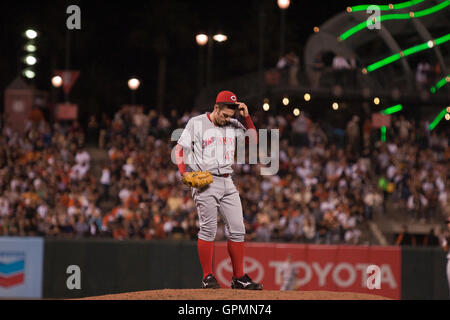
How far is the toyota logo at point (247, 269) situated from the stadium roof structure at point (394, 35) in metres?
12.4

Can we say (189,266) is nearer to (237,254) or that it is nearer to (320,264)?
(320,264)

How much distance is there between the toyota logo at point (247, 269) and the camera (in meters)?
16.8

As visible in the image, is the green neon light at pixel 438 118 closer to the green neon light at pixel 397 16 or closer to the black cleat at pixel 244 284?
the green neon light at pixel 397 16

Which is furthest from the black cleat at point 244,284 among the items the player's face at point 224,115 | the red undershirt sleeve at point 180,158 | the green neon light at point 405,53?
the green neon light at point 405,53

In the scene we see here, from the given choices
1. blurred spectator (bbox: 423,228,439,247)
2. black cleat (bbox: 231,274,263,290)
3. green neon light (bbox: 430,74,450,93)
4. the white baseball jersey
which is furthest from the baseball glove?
green neon light (bbox: 430,74,450,93)

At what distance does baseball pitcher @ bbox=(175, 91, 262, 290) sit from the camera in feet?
26.0

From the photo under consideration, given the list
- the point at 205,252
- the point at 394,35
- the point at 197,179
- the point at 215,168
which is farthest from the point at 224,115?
the point at 394,35

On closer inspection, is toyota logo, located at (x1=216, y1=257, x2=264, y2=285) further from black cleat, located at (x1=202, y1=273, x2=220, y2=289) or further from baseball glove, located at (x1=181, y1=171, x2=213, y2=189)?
baseball glove, located at (x1=181, y1=171, x2=213, y2=189)

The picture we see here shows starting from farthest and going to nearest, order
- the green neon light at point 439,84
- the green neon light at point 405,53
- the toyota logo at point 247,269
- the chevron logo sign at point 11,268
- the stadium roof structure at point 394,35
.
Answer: the stadium roof structure at point 394,35 → the green neon light at point 405,53 → the green neon light at point 439,84 → the toyota logo at point 247,269 → the chevron logo sign at point 11,268

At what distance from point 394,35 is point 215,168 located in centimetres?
2315

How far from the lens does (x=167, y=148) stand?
70.2 feet

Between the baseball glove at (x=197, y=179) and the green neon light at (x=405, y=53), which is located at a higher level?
the green neon light at (x=405, y=53)

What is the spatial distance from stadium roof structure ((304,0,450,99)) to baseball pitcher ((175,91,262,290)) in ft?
65.4
